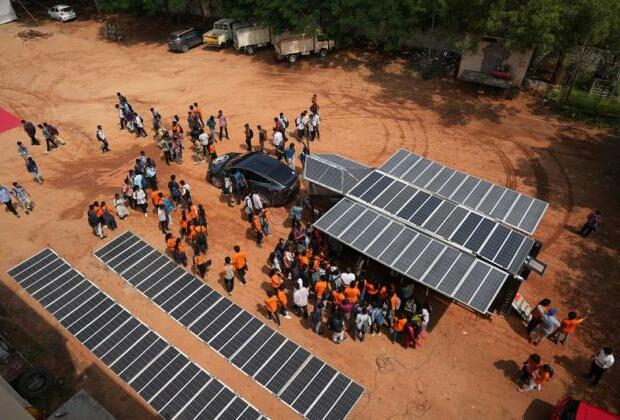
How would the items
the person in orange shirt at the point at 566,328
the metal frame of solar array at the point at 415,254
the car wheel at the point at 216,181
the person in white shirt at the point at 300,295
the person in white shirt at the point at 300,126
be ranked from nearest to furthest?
1. the metal frame of solar array at the point at 415,254
2. the person in orange shirt at the point at 566,328
3. the person in white shirt at the point at 300,295
4. the car wheel at the point at 216,181
5. the person in white shirt at the point at 300,126

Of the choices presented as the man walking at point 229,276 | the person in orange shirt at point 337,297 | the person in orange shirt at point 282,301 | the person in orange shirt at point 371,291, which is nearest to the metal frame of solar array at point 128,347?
the man walking at point 229,276

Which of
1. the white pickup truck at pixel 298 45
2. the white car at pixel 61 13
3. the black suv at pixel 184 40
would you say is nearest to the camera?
the white pickup truck at pixel 298 45

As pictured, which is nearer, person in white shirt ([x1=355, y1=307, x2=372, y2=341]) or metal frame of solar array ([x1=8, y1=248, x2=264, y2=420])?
metal frame of solar array ([x1=8, y1=248, x2=264, y2=420])

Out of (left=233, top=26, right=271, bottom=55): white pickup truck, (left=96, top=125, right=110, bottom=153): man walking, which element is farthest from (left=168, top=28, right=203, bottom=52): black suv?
(left=96, top=125, right=110, bottom=153): man walking

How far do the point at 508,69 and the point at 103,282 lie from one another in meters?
24.5

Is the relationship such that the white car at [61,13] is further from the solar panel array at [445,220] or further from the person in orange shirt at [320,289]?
the person in orange shirt at [320,289]

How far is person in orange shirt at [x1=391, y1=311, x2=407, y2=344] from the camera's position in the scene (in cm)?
1189

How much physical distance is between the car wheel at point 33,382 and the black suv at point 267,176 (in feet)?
30.6

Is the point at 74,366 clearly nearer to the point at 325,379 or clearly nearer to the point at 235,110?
the point at 325,379

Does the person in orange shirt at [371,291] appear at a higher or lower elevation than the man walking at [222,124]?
lower

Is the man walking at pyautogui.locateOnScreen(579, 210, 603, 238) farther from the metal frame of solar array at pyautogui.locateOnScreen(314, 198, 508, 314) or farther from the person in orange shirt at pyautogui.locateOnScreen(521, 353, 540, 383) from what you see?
the person in orange shirt at pyautogui.locateOnScreen(521, 353, 540, 383)

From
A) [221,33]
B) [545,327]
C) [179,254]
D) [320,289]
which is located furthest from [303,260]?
[221,33]

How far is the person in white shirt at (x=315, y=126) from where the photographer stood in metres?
21.1

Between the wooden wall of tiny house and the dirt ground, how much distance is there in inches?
70.4
